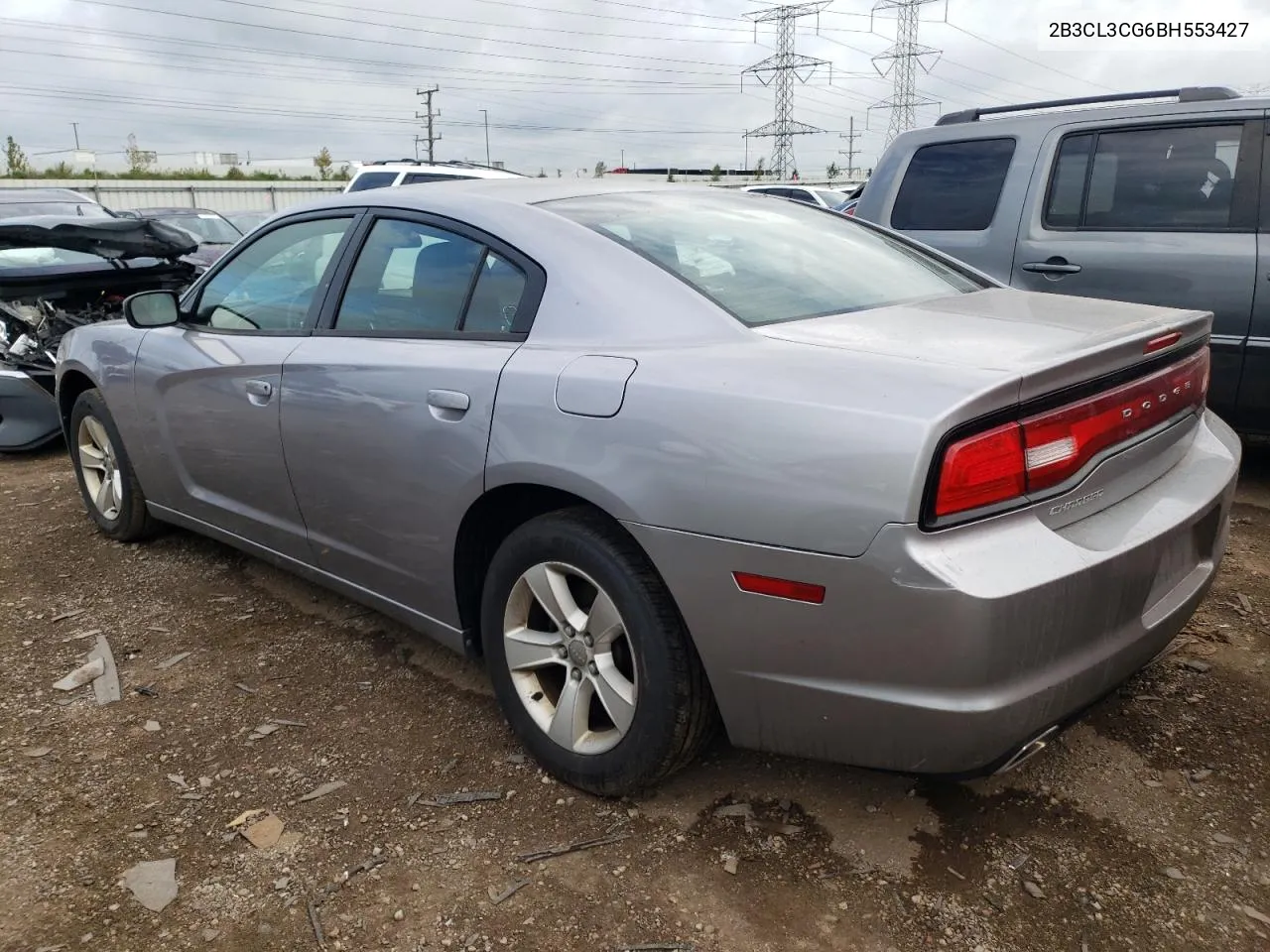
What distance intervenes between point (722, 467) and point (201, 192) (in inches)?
1527

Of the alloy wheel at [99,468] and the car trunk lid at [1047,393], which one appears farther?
the alloy wheel at [99,468]

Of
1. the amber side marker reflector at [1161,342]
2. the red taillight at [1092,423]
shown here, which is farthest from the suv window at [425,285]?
the amber side marker reflector at [1161,342]

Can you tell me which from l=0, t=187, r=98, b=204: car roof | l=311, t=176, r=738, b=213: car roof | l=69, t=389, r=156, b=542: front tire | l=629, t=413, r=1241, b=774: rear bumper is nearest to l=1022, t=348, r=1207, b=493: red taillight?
l=629, t=413, r=1241, b=774: rear bumper

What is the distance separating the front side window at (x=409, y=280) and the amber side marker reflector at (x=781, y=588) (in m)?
1.18

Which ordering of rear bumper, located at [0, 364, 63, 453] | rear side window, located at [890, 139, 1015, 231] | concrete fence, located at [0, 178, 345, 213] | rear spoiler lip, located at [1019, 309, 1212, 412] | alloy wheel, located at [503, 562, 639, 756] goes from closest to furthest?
rear spoiler lip, located at [1019, 309, 1212, 412], alloy wheel, located at [503, 562, 639, 756], rear side window, located at [890, 139, 1015, 231], rear bumper, located at [0, 364, 63, 453], concrete fence, located at [0, 178, 345, 213]

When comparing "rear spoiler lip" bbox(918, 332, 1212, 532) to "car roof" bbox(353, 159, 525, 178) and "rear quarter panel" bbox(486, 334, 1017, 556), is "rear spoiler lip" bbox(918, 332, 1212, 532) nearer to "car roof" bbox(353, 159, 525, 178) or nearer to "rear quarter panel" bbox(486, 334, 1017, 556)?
"rear quarter panel" bbox(486, 334, 1017, 556)

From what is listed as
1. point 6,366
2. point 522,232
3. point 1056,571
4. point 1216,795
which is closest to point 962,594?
point 1056,571

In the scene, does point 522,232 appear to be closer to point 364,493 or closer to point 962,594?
point 364,493

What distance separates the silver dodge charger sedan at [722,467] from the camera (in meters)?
1.81

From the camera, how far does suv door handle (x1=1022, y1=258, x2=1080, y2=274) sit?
4711 millimetres

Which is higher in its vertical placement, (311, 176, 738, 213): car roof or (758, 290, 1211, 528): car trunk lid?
(311, 176, 738, 213): car roof

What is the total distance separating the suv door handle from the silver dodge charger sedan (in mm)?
1873

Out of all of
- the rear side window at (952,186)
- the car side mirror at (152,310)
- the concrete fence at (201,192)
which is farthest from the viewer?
the concrete fence at (201,192)

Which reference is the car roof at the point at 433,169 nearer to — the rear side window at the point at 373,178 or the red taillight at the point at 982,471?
the rear side window at the point at 373,178
